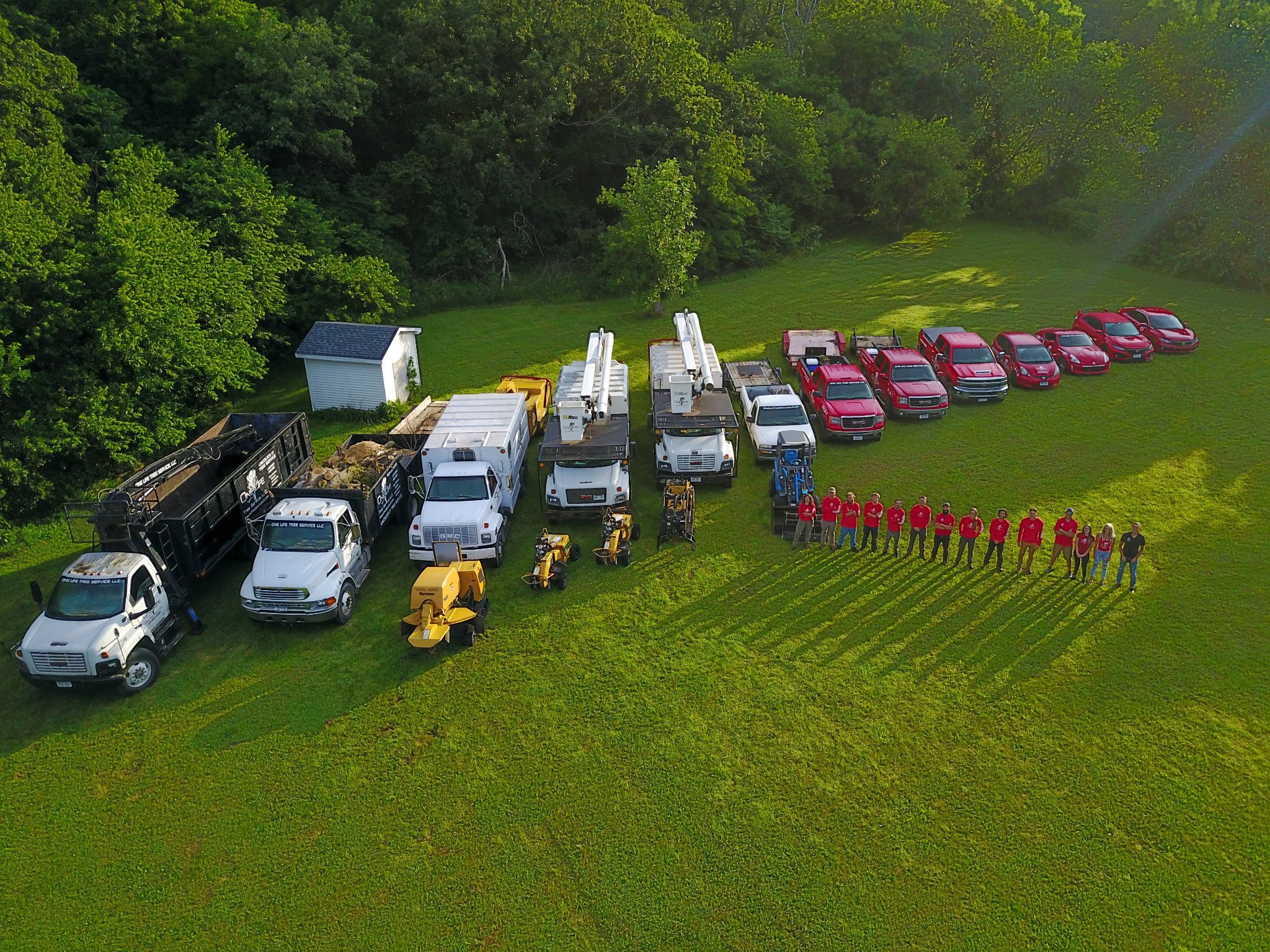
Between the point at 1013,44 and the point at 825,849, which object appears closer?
the point at 825,849

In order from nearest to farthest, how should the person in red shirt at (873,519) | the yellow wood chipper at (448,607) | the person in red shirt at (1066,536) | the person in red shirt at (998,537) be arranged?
the yellow wood chipper at (448,607) < the person in red shirt at (1066,536) < the person in red shirt at (998,537) < the person in red shirt at (873,519)

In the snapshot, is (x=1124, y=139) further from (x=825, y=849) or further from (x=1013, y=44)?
(x=825, y=849)

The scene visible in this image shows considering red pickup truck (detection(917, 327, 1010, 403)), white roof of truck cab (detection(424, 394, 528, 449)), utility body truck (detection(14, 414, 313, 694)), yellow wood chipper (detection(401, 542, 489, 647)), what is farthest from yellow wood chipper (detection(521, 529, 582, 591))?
red pickup truck (detection(917, 327, 1010, 403))

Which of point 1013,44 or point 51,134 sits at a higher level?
point 1013,44

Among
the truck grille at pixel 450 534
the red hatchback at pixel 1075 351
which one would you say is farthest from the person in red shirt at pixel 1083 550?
the red hatchback at pixel 1075 351

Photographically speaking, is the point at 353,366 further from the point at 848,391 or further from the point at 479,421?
the point at 848,391

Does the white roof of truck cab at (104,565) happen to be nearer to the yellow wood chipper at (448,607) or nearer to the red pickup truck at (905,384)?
the yellow wood chipper at (448,607)

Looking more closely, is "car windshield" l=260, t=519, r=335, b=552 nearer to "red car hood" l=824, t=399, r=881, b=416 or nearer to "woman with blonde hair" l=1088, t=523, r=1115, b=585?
"red car hood" l=824, t=399, r=881, b=416

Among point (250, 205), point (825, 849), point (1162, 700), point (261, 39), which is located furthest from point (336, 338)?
point (1162, 700)
